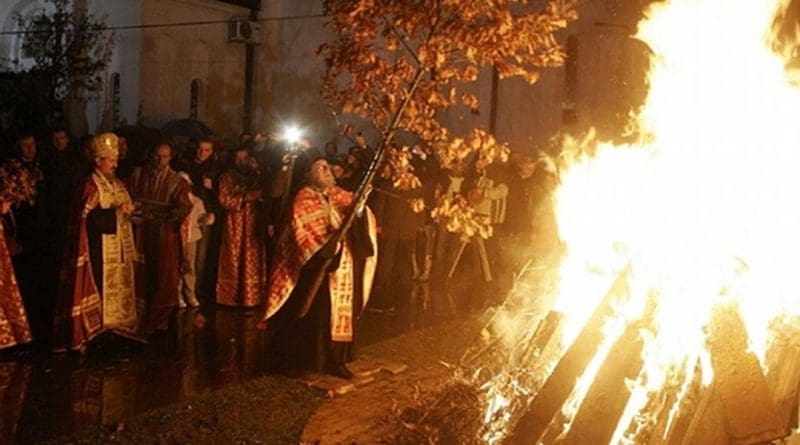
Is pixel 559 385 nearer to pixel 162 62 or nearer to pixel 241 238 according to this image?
pixel 241 238

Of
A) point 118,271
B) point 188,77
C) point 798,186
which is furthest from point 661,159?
point 188,77

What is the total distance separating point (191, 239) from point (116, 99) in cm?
1251

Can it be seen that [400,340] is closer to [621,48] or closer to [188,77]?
[621,48]

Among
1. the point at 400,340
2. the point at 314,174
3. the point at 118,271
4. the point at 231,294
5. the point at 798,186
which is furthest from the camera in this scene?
the point at 231,294

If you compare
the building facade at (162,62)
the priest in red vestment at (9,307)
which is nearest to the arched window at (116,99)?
the building facade at (162,62)

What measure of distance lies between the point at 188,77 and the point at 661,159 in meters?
18.6

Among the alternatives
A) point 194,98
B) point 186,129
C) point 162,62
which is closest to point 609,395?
point 186,129

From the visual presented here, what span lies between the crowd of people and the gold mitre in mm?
15

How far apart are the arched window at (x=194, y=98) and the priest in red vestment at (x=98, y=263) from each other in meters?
15.3

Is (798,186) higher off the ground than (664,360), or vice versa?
(798,186)

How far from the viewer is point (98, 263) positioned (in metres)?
8.04

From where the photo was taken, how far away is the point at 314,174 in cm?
755

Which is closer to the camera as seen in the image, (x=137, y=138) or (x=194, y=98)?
(x=137, y=138)

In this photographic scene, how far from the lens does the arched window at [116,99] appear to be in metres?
21.4
